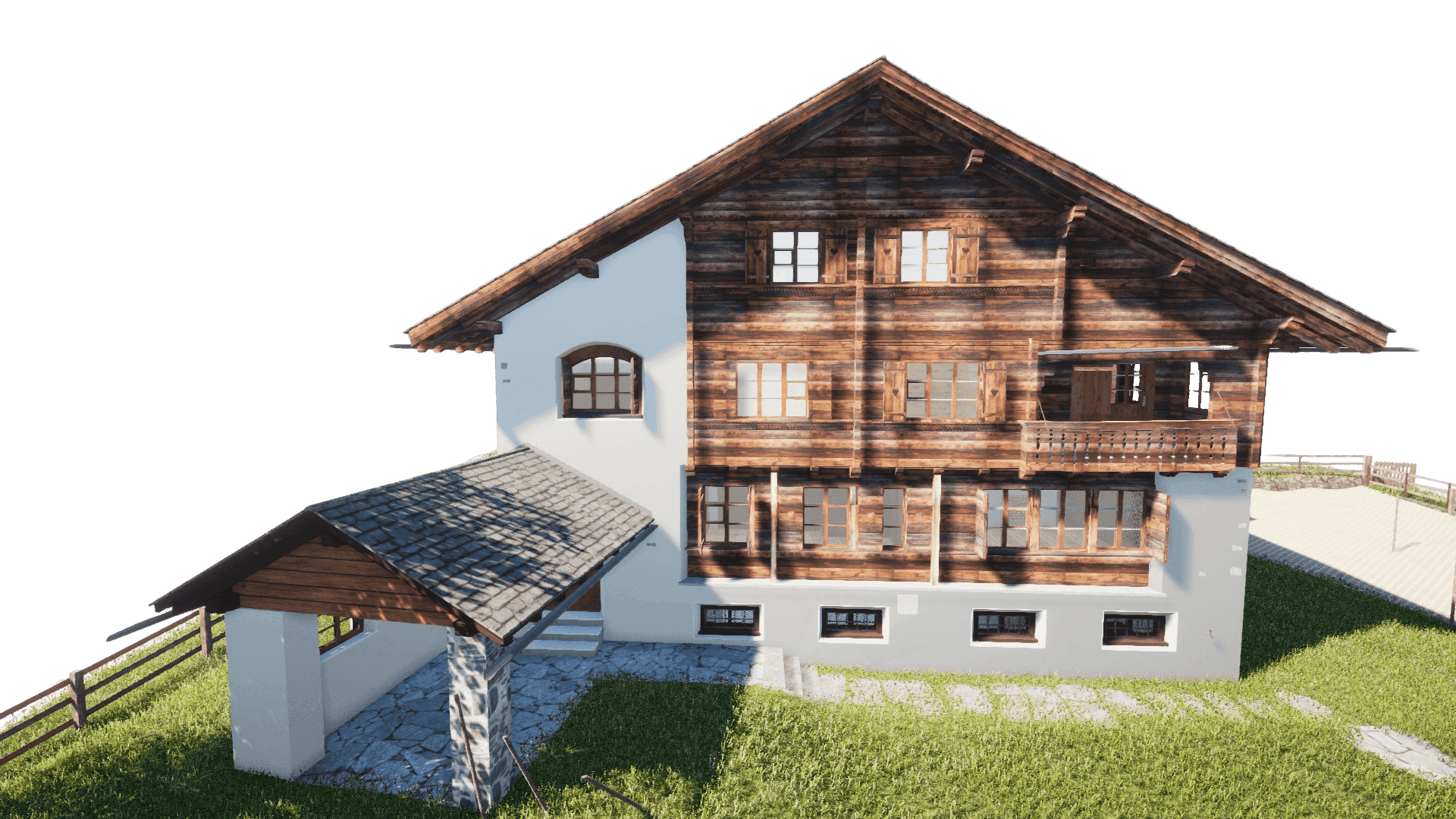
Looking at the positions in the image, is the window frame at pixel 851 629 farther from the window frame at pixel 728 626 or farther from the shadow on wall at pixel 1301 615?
the shadow on wall at pixel 1301 615

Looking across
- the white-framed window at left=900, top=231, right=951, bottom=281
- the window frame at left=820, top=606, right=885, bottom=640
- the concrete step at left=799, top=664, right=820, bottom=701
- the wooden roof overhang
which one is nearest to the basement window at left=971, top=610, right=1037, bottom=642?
the window frame at left=820, top=606, right=885, bottom=640

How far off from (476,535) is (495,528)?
0.58 meters

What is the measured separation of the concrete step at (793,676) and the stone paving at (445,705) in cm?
19

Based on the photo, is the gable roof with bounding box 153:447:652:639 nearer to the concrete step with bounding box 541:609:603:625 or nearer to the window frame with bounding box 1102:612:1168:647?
the concrete step with bounding box 541:609:603:625

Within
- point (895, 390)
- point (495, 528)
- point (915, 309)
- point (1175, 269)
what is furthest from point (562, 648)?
point (1175, 269)

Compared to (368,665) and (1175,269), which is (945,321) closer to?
(1175,269)

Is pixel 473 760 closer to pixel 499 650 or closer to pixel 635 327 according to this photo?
pixel 499 650

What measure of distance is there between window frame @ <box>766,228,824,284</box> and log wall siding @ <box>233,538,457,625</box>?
9583mm

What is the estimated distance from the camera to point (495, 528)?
35.9 ft

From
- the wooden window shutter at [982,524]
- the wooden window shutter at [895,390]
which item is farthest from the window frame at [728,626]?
the wooden window shutter at [895,390]

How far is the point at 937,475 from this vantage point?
14086 millimetres

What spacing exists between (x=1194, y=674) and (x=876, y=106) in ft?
50.2

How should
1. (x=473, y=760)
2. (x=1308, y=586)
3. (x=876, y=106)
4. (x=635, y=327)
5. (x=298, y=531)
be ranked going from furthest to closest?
(x=1308, y=586) < (x=635, y=327) < (x=876, y=106) < (x=473, y=760) < (x=298, y=531)

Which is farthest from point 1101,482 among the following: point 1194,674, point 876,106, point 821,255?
point 876,106
